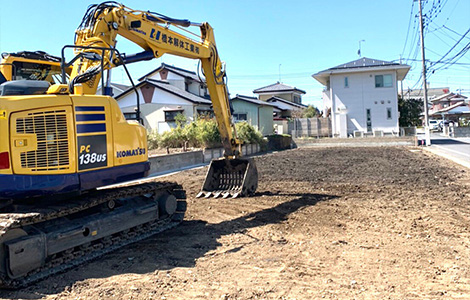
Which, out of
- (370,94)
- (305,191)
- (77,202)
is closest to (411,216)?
(305,191)

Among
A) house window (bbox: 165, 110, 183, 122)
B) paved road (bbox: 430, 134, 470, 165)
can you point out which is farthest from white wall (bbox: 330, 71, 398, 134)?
house window (bbox: 165, 110, 183, 122)

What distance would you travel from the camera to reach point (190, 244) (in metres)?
5.81

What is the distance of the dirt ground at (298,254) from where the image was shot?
13.6 feet

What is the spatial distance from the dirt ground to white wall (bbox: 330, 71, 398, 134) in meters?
26.4

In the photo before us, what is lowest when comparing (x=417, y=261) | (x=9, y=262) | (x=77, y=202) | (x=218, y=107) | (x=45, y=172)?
(x=417, y=261)

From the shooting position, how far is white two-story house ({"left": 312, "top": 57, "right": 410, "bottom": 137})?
3431 cm

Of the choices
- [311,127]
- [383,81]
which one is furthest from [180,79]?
[383,81]

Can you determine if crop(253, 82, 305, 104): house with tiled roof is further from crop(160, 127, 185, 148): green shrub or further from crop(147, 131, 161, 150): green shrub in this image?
crop(160, 127, 185, 148): green shrub

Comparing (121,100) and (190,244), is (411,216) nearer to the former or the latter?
(190,244)

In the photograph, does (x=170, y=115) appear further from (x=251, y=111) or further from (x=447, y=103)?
(x=447, y=103)

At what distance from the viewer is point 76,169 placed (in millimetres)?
5055

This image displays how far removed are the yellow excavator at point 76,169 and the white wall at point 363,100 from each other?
3050 cm

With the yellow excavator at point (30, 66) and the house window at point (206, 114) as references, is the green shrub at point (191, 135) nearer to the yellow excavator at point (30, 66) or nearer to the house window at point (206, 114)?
the house window at point (206, 114)

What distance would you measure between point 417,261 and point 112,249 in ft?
13.1
